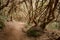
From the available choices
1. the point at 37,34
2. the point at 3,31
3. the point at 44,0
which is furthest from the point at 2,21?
the point at 44,0

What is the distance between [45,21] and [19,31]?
1122 mm

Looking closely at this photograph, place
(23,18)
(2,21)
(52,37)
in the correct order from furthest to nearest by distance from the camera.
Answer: (23,18)
(2,21)
(52,37)

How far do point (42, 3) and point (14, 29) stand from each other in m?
1.56

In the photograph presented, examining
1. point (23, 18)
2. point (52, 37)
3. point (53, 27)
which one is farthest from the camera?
point (23, 18)

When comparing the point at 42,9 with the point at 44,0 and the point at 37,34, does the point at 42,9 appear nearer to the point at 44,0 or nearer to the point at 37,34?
the point at 44,0

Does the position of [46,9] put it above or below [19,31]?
above

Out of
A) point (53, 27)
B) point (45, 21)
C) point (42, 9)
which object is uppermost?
point (42, 9)

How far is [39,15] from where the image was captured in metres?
7.03

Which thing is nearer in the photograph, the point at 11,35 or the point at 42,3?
the point at 11,35

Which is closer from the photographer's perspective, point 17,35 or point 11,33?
point 17,35

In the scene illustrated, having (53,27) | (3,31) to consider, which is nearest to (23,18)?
(53,27)

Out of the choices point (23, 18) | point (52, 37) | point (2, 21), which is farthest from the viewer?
point (23, 18)

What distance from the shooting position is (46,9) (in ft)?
22.0

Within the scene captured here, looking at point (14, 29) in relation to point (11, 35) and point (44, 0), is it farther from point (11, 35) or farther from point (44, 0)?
point (44, 0)
